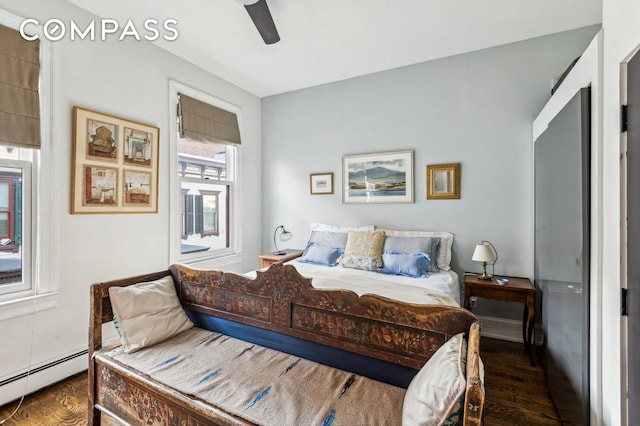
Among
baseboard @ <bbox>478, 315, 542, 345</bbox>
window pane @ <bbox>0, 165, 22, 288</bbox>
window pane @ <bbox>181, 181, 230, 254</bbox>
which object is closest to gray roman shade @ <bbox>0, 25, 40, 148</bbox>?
window pane @ <bbox>0, 165, 22, 288</bbox>

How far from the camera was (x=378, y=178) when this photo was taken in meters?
3.44

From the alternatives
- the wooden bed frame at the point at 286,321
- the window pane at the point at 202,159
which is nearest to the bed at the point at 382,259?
the wooden bed frame at the point at 286,321

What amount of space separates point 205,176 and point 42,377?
225 centimetres

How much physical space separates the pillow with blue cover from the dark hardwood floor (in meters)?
0.98

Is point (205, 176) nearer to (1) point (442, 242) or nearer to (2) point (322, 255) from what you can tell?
(2) point (322, 255)

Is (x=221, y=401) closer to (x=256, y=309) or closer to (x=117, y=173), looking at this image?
(x=256, y=309)

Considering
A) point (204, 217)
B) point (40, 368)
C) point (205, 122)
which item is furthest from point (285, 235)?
point (40, 368)

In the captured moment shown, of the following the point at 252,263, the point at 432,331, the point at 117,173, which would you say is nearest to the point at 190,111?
the point at 117,173

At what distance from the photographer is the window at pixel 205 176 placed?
3168 mm

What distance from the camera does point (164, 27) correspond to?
8.50 feet

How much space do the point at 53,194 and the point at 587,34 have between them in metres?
4.64

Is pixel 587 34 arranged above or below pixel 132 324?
above

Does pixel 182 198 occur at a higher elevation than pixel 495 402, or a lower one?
higher

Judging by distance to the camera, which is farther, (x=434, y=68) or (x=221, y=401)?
(x=434, y=68)
